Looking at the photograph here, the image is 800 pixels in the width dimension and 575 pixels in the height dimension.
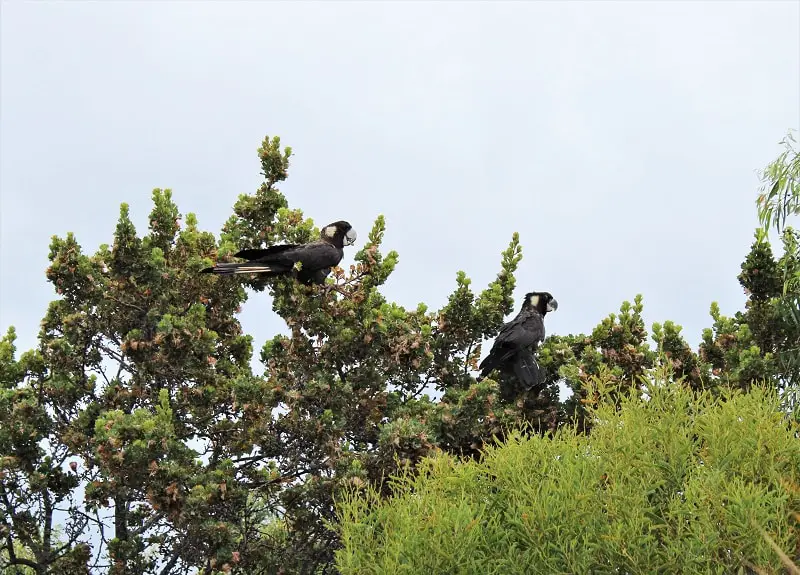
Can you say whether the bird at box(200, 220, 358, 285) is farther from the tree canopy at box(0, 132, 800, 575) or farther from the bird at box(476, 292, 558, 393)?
the bird at box(476, 292, 558, 393)

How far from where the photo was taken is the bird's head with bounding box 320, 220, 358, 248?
12.7 metres

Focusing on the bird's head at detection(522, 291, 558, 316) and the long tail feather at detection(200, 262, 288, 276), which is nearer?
the long tail feather at detection(200, 262, 288, 276)

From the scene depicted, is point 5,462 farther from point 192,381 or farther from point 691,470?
point 691,470

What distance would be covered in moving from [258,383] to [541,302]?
4.38 m

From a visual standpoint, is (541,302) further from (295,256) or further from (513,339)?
(295,256)

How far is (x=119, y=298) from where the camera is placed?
1304 cm

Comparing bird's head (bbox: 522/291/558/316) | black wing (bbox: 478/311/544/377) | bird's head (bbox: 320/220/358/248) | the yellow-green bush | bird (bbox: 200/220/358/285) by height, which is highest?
bird's head (bbox: 320/220/358/248)

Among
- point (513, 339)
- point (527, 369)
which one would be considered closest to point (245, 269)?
point (513, 339)

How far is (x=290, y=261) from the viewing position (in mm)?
12125

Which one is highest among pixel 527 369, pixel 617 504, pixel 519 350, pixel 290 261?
pixel 290 261

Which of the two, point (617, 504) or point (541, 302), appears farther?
point (541, 302)

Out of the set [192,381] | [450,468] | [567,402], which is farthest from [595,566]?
[192,381]

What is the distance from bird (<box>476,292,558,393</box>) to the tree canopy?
0.35 meters

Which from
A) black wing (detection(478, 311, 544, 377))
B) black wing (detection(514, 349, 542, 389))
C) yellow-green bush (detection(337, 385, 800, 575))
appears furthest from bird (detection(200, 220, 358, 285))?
yellow-green bush (detection(337, 385, 800, 575))
